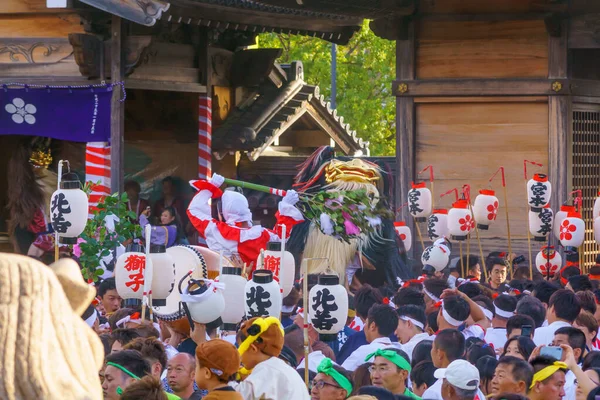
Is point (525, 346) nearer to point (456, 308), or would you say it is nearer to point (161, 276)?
point (456, 308)

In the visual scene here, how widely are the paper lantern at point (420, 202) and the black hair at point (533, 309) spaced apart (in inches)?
173

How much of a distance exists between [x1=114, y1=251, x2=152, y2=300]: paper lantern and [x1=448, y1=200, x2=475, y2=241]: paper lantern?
4.71 m

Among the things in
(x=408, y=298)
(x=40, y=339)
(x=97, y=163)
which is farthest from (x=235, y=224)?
(x=40, y=339)

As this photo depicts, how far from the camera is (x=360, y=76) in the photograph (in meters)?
28.5

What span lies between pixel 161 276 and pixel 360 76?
821 inches

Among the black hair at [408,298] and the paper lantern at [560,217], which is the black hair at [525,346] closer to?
the black hair at [408,298]

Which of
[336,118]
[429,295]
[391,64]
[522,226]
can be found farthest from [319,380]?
[391,64]

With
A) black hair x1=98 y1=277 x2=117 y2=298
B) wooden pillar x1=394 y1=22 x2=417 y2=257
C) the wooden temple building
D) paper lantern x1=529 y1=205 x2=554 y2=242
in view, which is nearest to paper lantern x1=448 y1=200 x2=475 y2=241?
paper lantern x1=529 y1=205 x2=554 y2=242

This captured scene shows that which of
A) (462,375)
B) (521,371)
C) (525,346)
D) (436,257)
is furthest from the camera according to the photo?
(436,257)

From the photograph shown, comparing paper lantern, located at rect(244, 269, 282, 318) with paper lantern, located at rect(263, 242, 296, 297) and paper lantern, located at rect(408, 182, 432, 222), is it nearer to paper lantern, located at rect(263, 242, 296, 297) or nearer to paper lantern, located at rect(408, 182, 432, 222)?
paper lantern, located at rect(263, 242, 296, 297)

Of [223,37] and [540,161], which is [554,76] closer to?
[540,161]

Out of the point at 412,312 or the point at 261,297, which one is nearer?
the point at 261,297

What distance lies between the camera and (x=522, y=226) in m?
13.7

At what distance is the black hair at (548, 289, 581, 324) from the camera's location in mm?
7844
